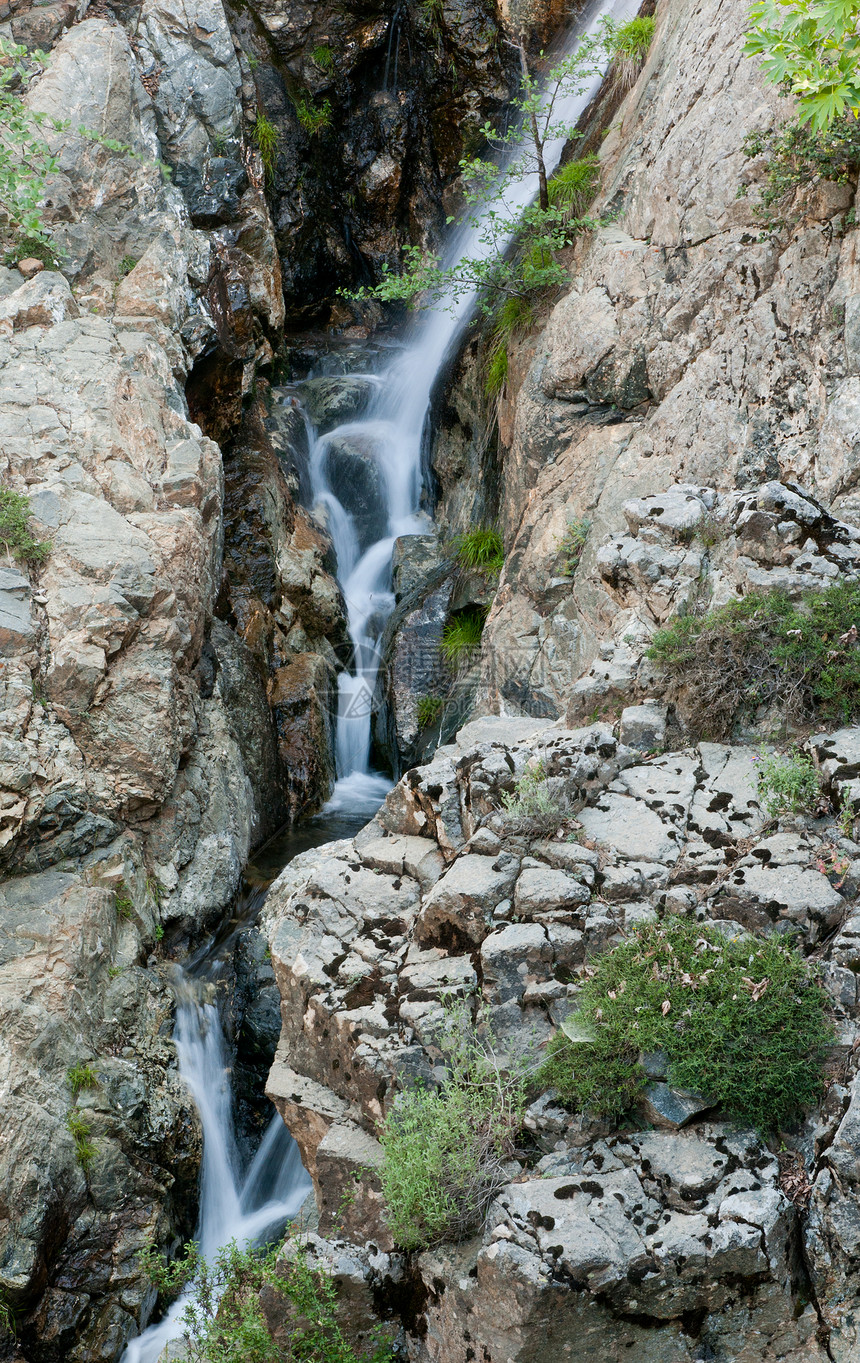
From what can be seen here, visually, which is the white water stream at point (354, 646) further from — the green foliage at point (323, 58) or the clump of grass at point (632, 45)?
the green foliage at point (323, 58)

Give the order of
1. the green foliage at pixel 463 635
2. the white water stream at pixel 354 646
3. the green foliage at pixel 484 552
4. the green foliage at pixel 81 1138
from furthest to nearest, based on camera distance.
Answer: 1. the green foliage at pixel 484 552
2. the green foliage at pixel 463 635
3. the white water stream at pixel 354 646
4. the green foliage at pixel 81 1138

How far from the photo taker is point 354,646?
40.0 ft

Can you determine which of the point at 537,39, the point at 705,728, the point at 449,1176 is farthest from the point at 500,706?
the point at 537,39

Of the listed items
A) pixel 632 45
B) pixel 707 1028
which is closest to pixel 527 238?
pixel 632 45

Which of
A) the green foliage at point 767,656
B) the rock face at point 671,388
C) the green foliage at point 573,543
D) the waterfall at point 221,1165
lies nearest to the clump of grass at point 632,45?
the rock face at point 671,388

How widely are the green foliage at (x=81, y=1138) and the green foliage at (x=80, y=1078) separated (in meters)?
0.16

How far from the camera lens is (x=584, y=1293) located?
3100mm

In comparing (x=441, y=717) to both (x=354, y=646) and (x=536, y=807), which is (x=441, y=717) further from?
(x=536, y=807)

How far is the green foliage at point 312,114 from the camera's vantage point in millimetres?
15273

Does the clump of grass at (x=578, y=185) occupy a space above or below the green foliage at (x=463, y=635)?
above

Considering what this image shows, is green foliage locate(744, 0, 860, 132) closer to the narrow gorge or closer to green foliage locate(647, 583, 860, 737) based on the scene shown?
the narrow gorge

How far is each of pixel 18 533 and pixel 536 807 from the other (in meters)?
5.18

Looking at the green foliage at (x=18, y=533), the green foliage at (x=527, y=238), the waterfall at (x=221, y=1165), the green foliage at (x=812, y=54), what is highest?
the green foliage at (x=527, y=238)

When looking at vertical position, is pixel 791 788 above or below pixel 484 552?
below
